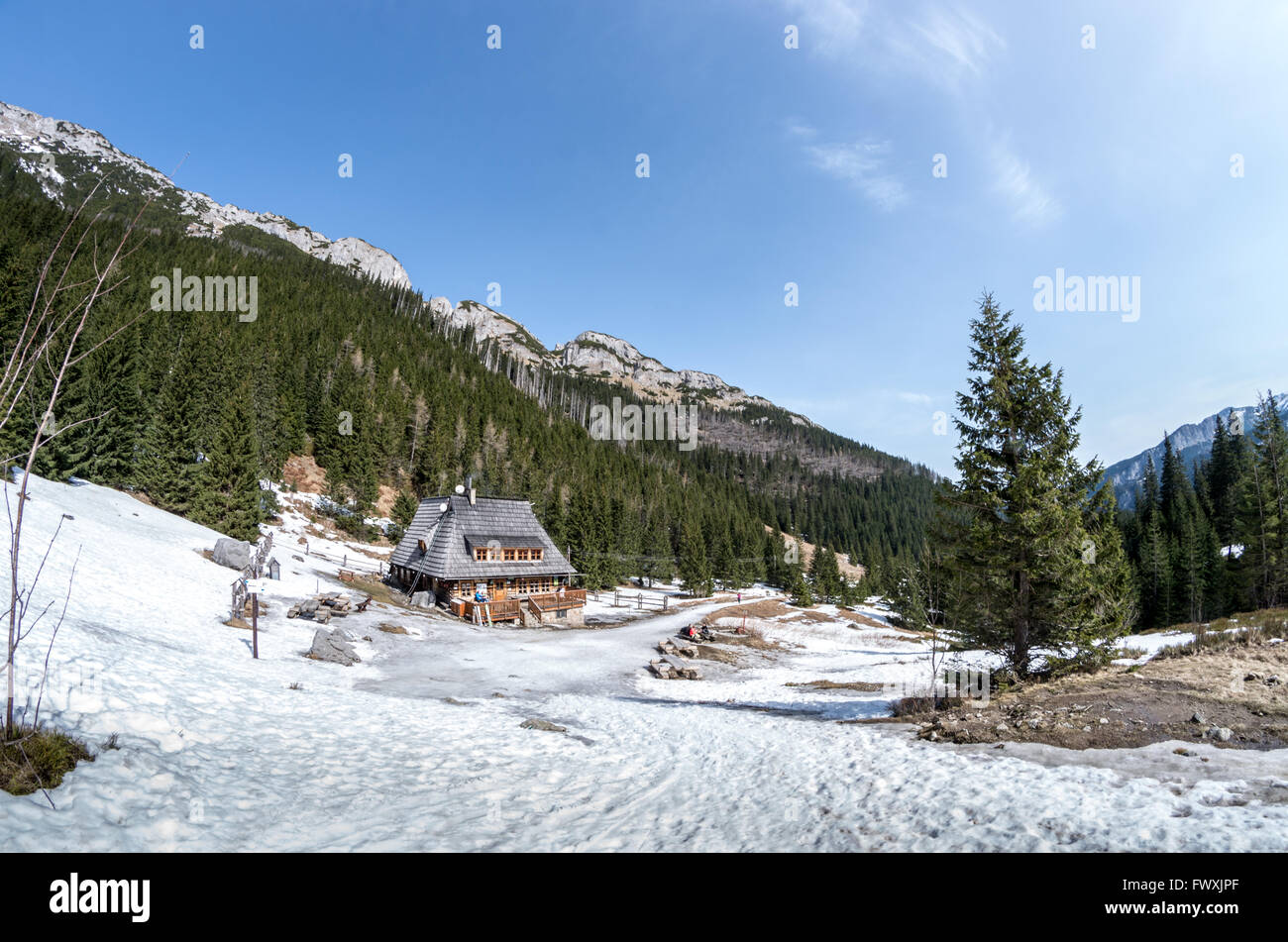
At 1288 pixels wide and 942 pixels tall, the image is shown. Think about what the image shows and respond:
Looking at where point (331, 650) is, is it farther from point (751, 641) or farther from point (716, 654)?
point (751, 641)

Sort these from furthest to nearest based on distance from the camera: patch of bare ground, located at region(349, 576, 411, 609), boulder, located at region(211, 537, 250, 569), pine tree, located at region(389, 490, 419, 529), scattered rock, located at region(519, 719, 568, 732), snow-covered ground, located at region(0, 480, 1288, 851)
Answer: pine tree, located at region(389, 490, 419, 529) → patch of bare ground, located at region(349, 576, 411, 609) → boulder, located at region(211, 537, 250, 569) → scattered rock, located at region(519, 719, 568, 732) → snow-covered ground, located at region(0, 480, 1288, 851)

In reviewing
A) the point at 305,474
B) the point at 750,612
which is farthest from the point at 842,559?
the point at 305,474

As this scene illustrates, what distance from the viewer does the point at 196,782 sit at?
7.40 meters

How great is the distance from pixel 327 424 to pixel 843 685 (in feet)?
225

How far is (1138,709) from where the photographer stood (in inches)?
448

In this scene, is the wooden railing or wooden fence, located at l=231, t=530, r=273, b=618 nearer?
wooden fence, located at l=231, t=530, r=273, b=618

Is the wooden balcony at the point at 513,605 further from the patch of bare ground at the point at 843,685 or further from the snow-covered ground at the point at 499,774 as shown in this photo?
the patch of bare ground at the point at 843,685

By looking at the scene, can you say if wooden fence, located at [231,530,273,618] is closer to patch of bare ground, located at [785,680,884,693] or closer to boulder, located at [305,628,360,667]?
boulder, located at [305,628,360,667]

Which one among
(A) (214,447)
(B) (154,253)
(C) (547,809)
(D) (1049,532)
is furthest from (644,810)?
(B) (154,253)

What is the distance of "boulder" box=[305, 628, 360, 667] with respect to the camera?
18.1 meters

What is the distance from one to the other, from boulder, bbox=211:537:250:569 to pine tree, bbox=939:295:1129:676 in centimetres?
Result: 2891

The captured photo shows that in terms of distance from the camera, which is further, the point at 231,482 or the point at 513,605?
the point at 513,605

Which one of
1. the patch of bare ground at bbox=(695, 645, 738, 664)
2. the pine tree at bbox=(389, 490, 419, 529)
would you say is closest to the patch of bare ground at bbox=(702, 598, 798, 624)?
the patch of bare ground at bbox=(695, 645, 738, 664)

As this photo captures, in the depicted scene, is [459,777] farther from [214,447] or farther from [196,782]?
[214,447]
